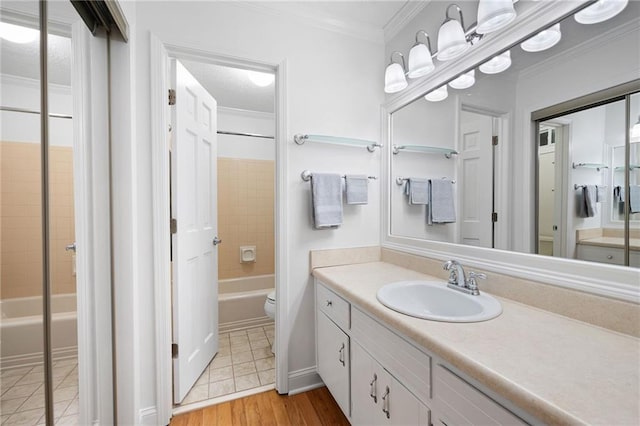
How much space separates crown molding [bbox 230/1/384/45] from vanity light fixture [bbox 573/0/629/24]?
122 centimetres

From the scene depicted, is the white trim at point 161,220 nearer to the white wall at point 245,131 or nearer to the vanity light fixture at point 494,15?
the vanity light fixture at point 494,15

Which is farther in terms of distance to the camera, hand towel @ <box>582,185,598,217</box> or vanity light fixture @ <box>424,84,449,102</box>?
vanity light fixture @ <box>424,84,449,102</box>

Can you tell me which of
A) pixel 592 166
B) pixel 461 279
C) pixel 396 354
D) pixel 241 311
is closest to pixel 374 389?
pixel 396 354

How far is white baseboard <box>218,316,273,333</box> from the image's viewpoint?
2.54 m

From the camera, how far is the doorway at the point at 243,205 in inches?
95.0

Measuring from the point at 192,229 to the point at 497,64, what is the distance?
1851mm

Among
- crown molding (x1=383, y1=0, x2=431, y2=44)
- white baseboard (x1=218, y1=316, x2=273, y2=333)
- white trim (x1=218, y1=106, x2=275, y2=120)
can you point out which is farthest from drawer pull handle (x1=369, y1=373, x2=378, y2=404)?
white trim (x1=218, y1=106, x2=275, y2=120)

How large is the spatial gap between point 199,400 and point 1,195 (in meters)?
1.56

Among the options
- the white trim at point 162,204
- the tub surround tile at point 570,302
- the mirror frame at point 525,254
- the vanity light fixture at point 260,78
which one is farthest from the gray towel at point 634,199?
the vanity light fixture at point 260,78

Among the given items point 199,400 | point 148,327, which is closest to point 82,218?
point 148,327

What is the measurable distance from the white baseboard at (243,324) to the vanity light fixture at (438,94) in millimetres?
2447

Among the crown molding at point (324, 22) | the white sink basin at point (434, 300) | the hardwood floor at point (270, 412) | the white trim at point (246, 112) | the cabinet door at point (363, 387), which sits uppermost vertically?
the crown molding at point (324, 22)

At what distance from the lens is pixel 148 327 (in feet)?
4.67

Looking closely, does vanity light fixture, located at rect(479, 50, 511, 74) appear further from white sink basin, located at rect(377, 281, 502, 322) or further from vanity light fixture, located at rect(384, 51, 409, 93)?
white sink basin, located at rect(377, 281, 502, 322)
